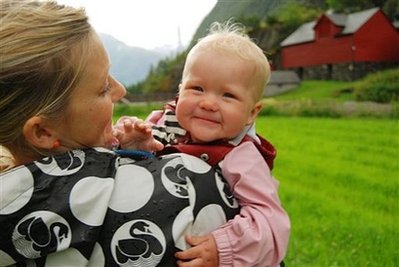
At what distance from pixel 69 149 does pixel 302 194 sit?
20.2 ft

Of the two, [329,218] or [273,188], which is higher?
[273,188]

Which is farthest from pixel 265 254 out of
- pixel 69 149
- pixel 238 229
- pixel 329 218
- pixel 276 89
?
pixel 276 89

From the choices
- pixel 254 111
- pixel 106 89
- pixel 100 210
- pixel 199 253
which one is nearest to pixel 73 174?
pixel 100 210

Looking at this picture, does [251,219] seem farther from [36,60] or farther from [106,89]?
[36,60]

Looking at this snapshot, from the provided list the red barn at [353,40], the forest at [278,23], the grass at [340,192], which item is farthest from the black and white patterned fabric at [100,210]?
the forest at [278,23]

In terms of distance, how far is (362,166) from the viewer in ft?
31.4

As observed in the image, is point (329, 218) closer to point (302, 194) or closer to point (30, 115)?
point (302, 194)

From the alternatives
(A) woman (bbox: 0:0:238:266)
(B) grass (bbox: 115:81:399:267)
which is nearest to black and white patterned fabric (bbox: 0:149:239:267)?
(A) woman (bbox: 0:0:238:266)

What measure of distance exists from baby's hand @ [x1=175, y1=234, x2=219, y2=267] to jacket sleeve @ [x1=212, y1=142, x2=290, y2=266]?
17mm

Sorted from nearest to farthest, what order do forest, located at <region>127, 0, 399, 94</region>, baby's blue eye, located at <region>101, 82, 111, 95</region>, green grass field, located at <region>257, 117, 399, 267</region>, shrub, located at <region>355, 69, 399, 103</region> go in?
baby's blue eye, located at <region>101, 82, 111, 95</region> < green grass field, located at <region>257, 117, 399, 267</region> < shrub, located at <region>355, 69, 399, 103</region> < forest, located at <region>127, 0, 399, 94</region>

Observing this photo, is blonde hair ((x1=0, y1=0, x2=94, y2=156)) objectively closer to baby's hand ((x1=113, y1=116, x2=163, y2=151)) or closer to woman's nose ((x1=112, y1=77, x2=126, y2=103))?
woman's nose ((x1=112, y1=77, x2=126, y2=103))

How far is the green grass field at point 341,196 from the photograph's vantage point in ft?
16.0

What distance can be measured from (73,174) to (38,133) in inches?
5.2

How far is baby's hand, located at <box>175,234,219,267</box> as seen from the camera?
4.58 ft
